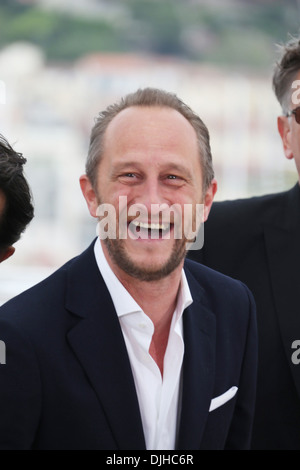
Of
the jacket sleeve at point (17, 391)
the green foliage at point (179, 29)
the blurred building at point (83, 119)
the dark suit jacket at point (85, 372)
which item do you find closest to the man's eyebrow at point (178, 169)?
A: the dark suit jacket at point (85, 372)

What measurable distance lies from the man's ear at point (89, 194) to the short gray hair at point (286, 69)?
69 centimetres

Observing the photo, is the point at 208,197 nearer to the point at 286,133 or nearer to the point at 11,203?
the point at 11,203

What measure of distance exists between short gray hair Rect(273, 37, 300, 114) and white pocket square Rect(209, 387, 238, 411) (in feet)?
2.57

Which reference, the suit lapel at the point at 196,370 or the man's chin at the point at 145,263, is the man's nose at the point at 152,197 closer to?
the man's chin at the point at 145,263

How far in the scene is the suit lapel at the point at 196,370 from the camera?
1.20 m

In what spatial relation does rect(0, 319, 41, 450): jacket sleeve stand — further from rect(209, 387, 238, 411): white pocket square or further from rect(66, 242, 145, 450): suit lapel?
rect(209, 387, 238, 411): white pocket square

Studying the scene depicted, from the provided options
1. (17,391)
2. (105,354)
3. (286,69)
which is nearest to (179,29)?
(286,69)

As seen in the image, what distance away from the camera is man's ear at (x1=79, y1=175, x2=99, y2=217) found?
4.15ft

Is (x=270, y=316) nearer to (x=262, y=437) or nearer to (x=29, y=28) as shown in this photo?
(x=262, y=437)

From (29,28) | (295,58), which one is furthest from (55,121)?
(295,58)

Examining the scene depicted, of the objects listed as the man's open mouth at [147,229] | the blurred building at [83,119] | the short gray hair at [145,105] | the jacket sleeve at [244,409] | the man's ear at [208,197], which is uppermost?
the blurred building at [83,119]

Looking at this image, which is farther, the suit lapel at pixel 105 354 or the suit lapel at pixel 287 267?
the suit lapel at pixel 287 267

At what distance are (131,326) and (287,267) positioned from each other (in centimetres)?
63

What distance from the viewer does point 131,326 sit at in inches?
48.7
